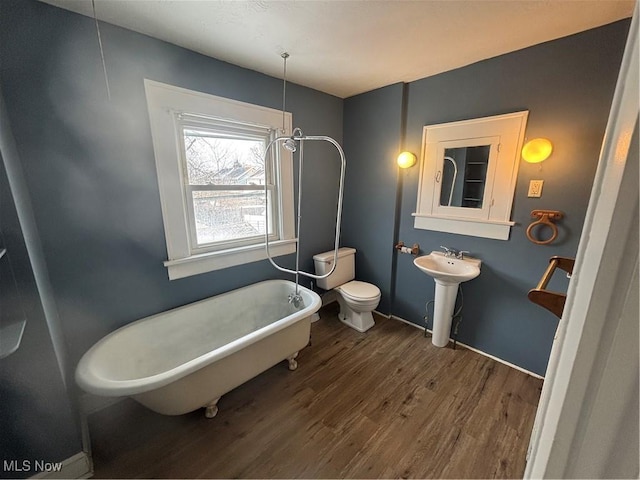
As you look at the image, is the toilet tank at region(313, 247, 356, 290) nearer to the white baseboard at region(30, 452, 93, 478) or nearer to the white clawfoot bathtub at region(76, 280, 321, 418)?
the white clawfoot bathtub at region(76, 280, 321, 418)

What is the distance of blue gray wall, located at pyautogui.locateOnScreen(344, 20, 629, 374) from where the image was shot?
162cm

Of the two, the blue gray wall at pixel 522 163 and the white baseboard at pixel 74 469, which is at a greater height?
the blue gray wall at pixel 522 163

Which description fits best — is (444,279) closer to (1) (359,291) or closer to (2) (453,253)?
(2) (453,253)

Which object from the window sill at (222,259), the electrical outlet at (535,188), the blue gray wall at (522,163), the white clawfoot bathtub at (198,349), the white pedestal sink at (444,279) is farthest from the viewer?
the white pedestal sink at (444,279)

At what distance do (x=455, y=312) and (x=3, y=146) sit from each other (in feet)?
10.1

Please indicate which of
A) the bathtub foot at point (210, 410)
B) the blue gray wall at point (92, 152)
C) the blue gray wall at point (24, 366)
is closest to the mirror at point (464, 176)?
the blue gray wall at point (92, 152)

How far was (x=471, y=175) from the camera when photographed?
2.16 meters

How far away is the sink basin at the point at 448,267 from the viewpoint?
2045 mm

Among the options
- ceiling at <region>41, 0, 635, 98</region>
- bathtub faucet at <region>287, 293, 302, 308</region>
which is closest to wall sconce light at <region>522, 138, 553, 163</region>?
ceiling at <region>41, 0, 635, 98</region>

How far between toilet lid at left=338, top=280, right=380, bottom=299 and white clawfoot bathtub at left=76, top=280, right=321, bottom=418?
0.53 metres

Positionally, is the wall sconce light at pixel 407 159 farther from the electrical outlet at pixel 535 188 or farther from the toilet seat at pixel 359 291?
the toilet seat at pixel 359 291

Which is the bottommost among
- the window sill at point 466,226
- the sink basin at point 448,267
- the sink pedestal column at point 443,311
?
the sink pedestal column at point 443,311

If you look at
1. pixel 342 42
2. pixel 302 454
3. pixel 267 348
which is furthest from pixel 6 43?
pixel 302 454

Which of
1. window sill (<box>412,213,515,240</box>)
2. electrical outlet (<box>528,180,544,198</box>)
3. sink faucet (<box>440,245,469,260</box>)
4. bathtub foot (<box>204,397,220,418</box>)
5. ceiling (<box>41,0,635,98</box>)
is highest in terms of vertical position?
ceiling (<box>41,0,635,98</box>)
